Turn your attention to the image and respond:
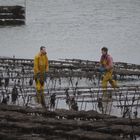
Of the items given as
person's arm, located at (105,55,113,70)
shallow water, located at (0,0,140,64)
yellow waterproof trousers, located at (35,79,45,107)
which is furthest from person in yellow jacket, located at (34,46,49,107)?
shallow water, located at (0,0,140,64)

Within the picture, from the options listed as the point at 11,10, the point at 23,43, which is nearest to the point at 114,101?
the point at 23,43

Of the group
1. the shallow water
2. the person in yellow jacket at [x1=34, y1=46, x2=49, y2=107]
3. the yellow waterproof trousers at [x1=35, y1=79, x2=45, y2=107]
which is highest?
the shallow water

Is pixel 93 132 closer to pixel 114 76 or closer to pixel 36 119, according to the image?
pixel 36 119

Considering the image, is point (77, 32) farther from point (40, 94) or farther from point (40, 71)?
point (40, 94)

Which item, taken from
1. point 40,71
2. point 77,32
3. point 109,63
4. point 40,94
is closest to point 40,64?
point 40,71

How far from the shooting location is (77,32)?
5550cm

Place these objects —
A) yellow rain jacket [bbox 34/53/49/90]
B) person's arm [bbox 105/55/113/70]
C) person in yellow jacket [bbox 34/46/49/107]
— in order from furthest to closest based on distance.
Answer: person's arm [bbox 105/55/113/70] < yellow rain jacket [bbox 34/53/49/90] < person in yellow jacket [bbox 34/46/49/107]

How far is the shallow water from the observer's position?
40938 millimetres

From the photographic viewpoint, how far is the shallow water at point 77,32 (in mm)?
40938

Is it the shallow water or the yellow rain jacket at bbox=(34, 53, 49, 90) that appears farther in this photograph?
the shallow water

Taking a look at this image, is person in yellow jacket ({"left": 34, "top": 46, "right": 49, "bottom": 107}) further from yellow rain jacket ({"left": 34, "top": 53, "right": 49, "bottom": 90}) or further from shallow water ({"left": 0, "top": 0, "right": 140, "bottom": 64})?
shallow water ({"left": 0, "top": 0, "right": 140, "bottom": 64})

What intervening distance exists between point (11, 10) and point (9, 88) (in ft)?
111

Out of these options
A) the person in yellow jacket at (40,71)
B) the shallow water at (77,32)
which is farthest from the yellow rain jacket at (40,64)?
the shallow water at (77,32)

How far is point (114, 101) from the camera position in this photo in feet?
66.6
